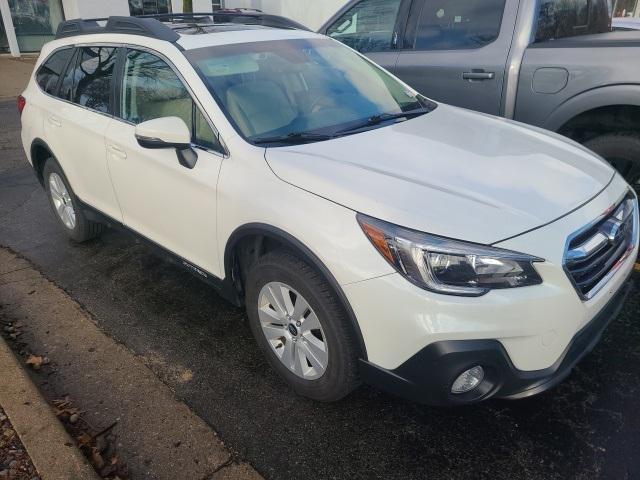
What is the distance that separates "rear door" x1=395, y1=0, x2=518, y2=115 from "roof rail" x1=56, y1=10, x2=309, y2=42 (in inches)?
42.3

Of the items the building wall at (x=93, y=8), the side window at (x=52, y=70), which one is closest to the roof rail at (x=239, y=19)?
the side window at (x=52, y=70)

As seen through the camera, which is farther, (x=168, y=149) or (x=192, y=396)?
(x=168, y=149)

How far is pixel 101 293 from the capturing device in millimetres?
3697

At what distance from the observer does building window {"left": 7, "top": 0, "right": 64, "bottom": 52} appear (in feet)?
49.1

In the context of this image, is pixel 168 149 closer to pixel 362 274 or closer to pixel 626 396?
pixel 362 274

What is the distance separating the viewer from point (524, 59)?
12.6ft

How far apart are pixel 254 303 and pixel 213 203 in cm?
55

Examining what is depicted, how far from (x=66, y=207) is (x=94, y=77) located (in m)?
1.27

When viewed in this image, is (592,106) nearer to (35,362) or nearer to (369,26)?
(369,26)

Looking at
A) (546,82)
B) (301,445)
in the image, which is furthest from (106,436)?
(546,82)

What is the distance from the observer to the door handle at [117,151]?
10.8ft

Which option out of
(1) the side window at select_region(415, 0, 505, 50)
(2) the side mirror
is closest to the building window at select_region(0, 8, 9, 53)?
(1) the side window at select_region(415, 0, 505, 50)

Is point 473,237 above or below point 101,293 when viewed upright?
above

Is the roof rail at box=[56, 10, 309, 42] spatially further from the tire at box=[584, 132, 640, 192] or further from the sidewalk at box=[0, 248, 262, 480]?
the tire at box=[584, 132, 640, 192]
